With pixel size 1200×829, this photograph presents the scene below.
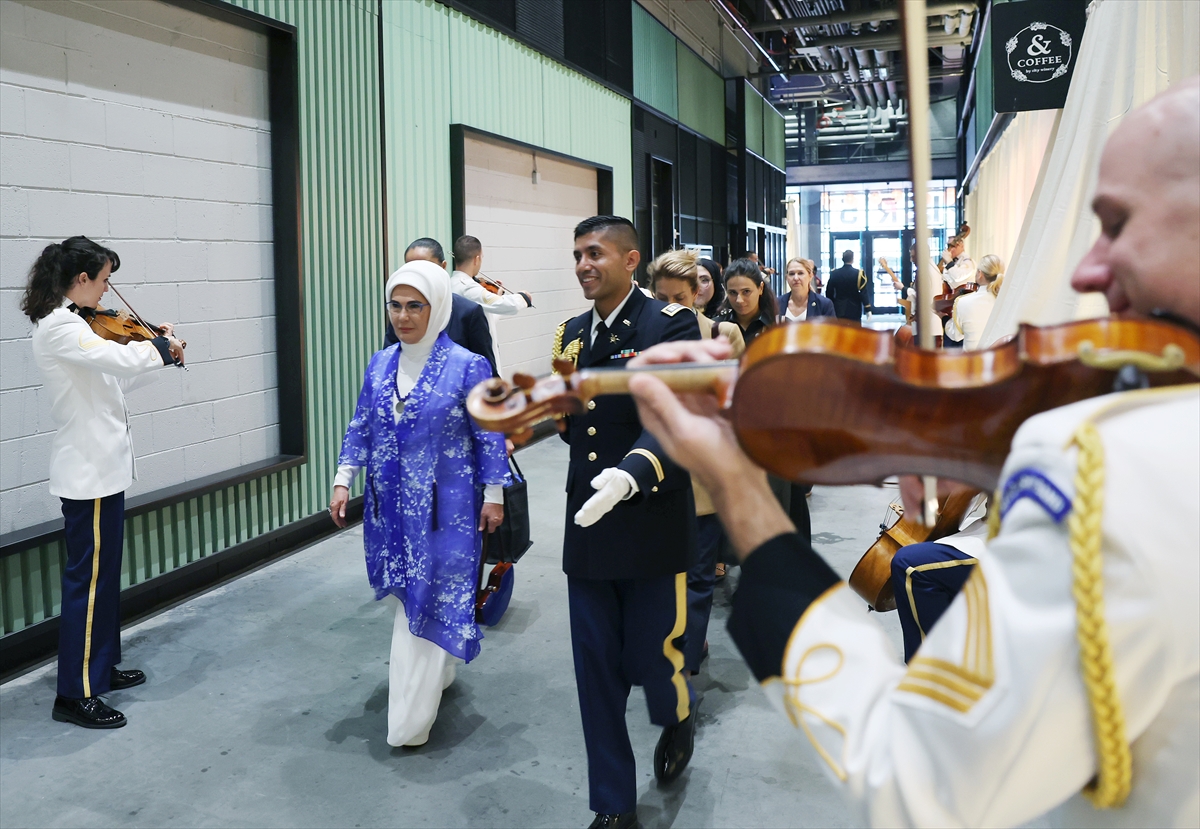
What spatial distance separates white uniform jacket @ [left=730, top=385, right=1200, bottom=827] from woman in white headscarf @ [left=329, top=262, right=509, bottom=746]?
238 cm

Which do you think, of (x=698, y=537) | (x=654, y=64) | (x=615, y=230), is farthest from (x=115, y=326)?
(x=654, y=64)

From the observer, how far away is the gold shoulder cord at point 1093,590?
0.60 metres

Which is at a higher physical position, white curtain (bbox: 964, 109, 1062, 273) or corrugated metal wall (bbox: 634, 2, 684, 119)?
corrugated metal wall (bbox: 634, 2, 684, 119)

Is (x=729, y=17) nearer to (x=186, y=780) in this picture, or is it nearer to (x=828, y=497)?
(x=828, y=497)

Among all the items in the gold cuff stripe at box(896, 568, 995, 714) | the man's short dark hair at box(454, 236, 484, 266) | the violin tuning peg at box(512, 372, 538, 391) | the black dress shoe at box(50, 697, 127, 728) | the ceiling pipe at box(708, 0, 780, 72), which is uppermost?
the ceiling pipe at box(708, 0, 780, 72)

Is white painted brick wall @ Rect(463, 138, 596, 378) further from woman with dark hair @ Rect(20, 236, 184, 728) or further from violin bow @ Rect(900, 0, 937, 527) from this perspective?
violin bow @ Rect(900, 0, 937, 527)

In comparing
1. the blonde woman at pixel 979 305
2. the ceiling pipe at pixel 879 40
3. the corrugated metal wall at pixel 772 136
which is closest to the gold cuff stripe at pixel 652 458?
the blonde woman at pixel 979 305

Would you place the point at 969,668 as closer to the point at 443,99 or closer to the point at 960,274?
the point at 443,99

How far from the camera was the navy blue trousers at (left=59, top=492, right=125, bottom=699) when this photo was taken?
3.22 meters

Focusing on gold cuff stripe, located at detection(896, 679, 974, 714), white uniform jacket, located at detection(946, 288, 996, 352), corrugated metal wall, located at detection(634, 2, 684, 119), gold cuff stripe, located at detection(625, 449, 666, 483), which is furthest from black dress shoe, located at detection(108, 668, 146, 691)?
corrugated metal wall, located at detection(634, 2, 684, 119)

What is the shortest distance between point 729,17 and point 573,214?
237 inches

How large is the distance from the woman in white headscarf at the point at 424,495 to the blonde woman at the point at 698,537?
754 mm

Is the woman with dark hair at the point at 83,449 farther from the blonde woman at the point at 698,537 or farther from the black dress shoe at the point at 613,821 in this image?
the blonde woman at the point at 698,537

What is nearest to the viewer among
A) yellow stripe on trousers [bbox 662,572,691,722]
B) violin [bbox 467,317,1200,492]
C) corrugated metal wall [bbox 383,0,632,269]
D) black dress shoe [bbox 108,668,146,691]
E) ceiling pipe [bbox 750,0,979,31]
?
violin [bbox 467,317,1200,492]
